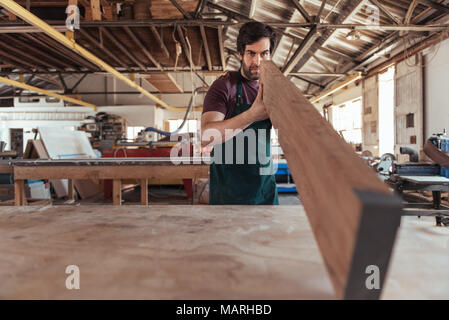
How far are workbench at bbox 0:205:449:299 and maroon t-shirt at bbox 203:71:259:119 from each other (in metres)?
0.82

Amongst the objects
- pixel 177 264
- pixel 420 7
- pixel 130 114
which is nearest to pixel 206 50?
pixel 420 7

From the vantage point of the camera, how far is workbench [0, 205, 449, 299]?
0.46 m

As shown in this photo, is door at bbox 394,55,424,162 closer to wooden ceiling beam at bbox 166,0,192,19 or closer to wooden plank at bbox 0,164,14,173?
wooden ceiling beam at bbox 166,0,192,19

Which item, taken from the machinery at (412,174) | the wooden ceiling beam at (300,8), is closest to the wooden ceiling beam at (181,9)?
the wooden ceiling beam at (300,8)

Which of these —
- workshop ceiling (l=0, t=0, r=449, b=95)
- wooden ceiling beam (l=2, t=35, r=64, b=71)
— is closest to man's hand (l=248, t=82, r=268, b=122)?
workshop ceiling (l=0, t=0, r=449, b=95)

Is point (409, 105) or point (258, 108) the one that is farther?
point (409, 105)

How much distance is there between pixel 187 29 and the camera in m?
4.05

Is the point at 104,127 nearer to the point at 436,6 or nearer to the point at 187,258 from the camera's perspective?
the point at 436,6

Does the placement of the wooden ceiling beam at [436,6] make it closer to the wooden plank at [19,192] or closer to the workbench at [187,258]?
the workbench at [187,258]

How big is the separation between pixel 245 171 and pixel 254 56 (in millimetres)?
667

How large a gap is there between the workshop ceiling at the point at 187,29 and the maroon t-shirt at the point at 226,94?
1.77 meters

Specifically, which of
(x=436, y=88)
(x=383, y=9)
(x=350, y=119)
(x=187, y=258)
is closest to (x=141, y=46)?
(x=383, y=9)

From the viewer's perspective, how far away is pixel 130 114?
1366 centimetres

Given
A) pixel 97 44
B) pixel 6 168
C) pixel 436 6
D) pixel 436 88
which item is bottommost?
pixel 6 168
